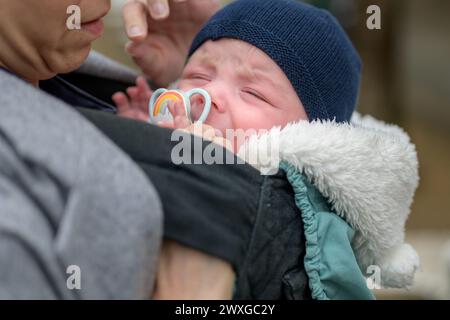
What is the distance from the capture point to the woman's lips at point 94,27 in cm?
96

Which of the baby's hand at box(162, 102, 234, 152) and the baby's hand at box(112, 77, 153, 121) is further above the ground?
the baby's hand at box(162, 102, 234, 152)

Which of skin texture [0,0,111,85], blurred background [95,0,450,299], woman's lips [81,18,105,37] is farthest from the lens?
blurred background [95,0,450,299]

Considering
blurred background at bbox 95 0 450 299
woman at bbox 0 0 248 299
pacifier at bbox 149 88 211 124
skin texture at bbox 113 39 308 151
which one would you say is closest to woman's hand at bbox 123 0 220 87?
skin texture at bbox 113 39 308 151

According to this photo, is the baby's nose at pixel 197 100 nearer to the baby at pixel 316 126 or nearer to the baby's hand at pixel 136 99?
the baby at pixel 316 126

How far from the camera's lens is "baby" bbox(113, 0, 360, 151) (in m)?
1.11

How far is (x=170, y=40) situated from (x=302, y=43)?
34 centimetres

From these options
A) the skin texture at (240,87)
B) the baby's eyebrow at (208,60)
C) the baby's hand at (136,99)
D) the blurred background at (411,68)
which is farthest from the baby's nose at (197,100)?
the blurred background at (411,68)

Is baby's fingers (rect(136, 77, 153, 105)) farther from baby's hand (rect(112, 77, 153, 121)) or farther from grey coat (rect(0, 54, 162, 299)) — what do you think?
grey coat (rect(0, 54, 162, 299))

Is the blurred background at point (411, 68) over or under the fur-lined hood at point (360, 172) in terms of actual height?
under

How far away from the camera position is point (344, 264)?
34.6 inches

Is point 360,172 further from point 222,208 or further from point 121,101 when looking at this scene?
point 121,101

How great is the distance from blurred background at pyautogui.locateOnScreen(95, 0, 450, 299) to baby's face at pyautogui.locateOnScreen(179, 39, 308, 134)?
2.63m

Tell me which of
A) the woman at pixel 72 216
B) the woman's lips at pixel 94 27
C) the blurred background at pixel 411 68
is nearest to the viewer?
Answer: the woman at pixel 72 216
